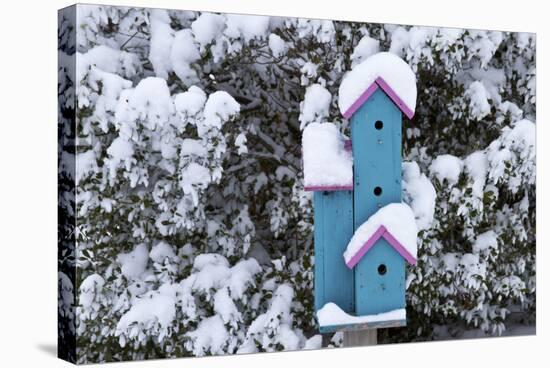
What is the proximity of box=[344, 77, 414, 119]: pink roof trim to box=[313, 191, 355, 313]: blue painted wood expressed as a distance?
0.50m

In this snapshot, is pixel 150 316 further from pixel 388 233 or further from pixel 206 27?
pixel 206 27

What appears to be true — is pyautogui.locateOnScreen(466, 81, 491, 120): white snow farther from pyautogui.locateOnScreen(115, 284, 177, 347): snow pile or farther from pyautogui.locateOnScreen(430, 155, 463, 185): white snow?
pyautogui.locateOnScreen(115, 284, 177, 347): snow pile

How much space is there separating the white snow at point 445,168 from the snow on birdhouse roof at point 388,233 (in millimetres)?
704

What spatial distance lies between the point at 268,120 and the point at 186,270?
41.3 inches

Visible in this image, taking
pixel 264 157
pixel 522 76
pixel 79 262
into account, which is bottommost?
pixel 79 262

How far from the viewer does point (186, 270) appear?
21.6 ft

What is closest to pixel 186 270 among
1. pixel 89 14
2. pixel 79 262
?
pixel 79 262

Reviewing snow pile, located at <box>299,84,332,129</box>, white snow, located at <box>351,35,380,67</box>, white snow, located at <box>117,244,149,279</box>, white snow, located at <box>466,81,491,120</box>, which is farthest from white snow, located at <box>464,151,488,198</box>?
white snow, located at <box>117,244,149,279</box>

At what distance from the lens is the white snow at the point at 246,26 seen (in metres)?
6.64

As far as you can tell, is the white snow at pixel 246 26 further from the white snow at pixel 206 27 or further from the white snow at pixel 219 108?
the white snow at pixel 219 108

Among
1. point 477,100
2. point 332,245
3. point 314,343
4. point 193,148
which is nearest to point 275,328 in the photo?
point 314,343

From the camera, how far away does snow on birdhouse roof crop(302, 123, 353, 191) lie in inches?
253

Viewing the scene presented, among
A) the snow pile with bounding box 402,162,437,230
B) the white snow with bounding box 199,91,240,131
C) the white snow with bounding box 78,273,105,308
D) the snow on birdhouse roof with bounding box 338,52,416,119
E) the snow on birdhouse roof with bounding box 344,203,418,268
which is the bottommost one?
the white snow with bounding box 78,273,105,308

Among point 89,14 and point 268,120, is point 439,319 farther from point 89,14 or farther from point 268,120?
point 89,14
